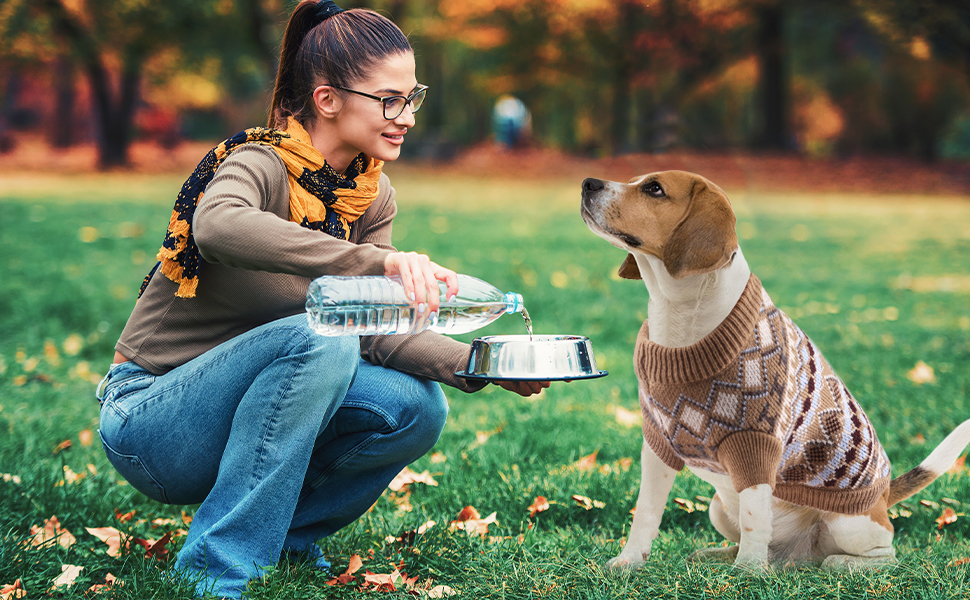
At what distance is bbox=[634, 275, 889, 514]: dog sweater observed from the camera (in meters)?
2.50

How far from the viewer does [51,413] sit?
175 inches

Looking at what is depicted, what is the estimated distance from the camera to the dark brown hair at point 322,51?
8.00 feet

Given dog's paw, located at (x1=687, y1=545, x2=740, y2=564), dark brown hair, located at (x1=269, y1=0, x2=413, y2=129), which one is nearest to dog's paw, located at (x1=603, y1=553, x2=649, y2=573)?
dog's paw, located at (x1=687, y1=545, x2=740, y2=564)

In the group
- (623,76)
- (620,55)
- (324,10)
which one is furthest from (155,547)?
(623,76)

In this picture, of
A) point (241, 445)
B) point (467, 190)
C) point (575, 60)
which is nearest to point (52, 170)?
point (467, 190)

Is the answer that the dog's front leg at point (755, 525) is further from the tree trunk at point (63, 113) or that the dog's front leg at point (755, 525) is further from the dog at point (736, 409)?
the tree trunk at point (63, 113)

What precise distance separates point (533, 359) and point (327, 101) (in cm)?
98

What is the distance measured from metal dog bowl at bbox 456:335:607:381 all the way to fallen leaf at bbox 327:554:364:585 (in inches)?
28.9

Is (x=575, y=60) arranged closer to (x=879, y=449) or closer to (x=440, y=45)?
(x=440, y=45)

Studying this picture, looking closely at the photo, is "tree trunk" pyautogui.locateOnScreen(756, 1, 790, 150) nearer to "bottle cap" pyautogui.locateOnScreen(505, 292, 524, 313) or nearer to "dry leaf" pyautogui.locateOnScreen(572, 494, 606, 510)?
"dry leaf" pyautogui.locateOnScreen(572, 494, 606, 510)

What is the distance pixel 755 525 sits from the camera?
2.59 metres

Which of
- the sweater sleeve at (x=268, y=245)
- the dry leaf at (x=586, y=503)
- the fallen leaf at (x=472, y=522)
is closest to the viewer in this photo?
the sweater sleeve at (x=268, y=245)

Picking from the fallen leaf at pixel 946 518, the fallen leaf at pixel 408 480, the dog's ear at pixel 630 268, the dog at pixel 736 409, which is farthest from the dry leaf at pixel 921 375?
the fallen leaf at pixel 408 480

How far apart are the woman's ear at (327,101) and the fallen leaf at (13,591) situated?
5.29 ft
